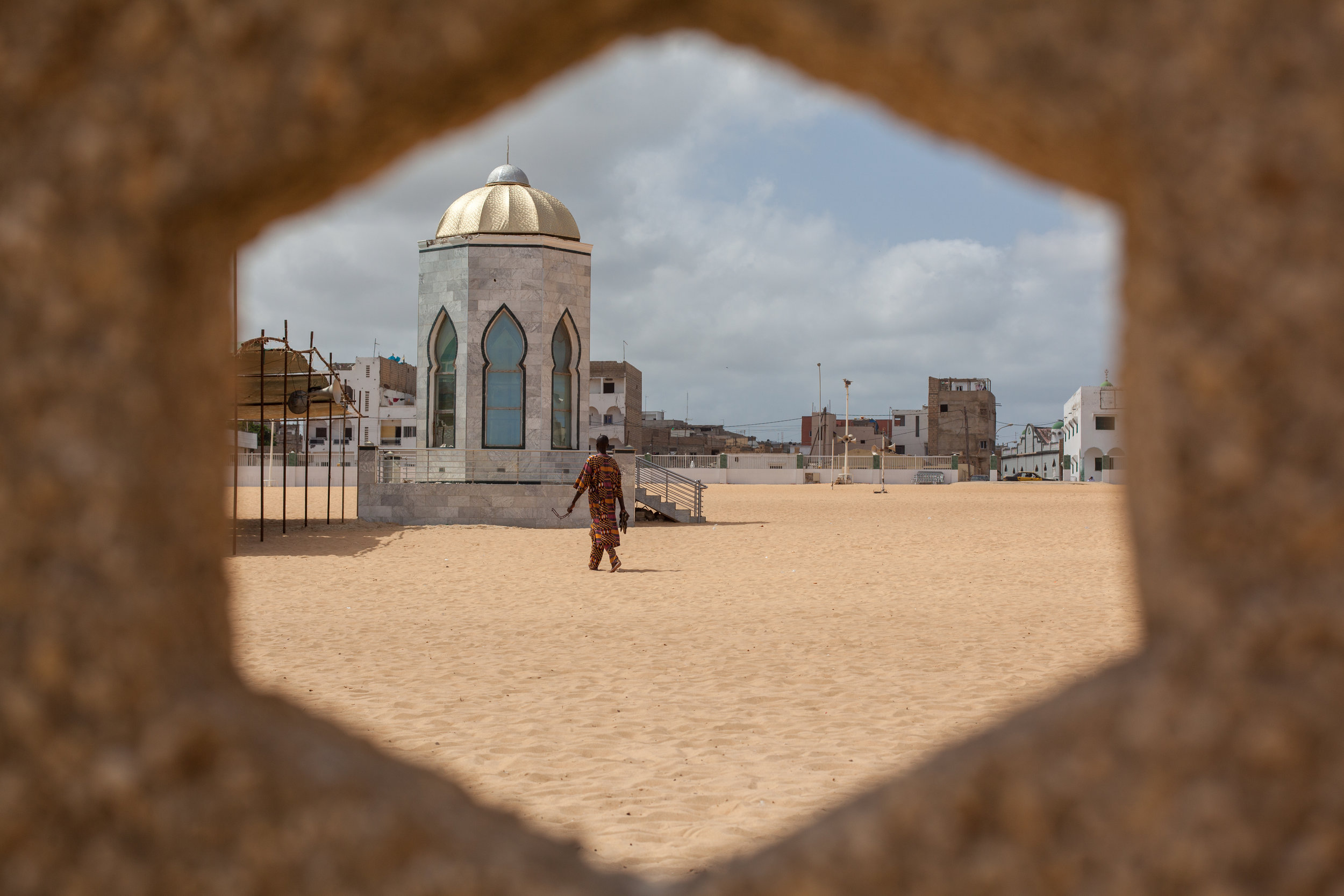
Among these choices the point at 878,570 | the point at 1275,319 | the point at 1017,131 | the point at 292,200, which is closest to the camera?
the point at 1275,319

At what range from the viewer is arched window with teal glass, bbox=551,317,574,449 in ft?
65.7

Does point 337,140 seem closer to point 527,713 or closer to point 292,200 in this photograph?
point 292,200

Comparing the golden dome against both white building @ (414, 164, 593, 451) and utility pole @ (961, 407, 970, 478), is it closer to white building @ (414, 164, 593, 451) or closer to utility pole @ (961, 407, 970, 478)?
white building @ (414, 164, 593, 451)

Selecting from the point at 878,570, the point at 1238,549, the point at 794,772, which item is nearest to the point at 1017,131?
the point at 1238,549

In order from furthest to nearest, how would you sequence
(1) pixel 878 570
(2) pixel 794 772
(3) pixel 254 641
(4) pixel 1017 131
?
1. (1) pixel 878 570
2. (3) pixel 254 641
3. (2) pixel 794 772
4. (4) pixel 1017 131

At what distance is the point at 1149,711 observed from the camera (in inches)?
46.3

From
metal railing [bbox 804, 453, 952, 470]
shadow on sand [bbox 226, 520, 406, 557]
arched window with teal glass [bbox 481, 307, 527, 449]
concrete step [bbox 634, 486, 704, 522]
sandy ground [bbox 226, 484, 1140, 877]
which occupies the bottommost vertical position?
sandy ground [bbox 226, 484, 1140, 877]

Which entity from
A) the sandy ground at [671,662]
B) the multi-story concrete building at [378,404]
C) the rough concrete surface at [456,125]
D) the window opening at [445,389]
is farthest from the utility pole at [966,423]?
the rough concrete surface at [456,125]

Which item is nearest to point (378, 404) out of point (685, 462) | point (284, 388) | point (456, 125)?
point (685, 462)

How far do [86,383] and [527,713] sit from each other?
425 centimetres

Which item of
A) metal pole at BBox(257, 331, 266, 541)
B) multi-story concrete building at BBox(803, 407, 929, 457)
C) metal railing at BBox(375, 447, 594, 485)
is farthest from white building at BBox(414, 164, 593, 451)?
multi-story concrete building at BBox(803, 407, 929, 457)

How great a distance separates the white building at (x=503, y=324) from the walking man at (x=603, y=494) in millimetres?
8388

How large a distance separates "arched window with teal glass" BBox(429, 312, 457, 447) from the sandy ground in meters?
5.76

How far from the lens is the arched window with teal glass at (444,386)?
1997 centimetres
